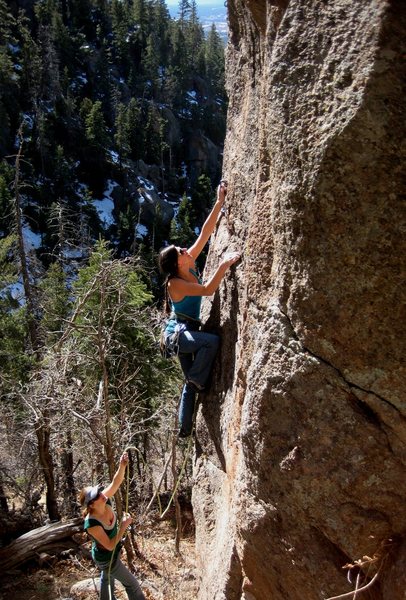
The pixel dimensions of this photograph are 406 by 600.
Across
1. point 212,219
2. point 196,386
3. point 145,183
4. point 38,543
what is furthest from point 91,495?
point 145,183

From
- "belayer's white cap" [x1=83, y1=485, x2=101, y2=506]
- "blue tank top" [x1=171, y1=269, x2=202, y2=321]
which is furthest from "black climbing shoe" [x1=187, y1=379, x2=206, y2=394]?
"belayer's white cap" [x1=83, y1=485, x2=101, y2=506]

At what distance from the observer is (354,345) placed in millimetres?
3039

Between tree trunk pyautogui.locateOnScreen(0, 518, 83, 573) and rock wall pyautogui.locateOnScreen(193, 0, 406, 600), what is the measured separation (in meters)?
7.43

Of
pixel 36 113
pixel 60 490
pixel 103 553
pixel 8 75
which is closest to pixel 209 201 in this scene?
pixel 36 113

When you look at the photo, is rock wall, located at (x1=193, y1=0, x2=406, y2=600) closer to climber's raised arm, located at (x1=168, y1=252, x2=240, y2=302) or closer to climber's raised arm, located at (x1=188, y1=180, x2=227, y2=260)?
climber's raised arm, located at (x1=168, y1=252, x2=240, y2=302)

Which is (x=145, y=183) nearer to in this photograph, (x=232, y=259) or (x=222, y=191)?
(x=222, y=191)

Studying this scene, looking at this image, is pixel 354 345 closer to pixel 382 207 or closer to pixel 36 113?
pixel 382 207

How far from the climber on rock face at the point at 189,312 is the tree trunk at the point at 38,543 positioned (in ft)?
21.6

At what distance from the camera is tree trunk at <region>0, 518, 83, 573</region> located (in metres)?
9.95

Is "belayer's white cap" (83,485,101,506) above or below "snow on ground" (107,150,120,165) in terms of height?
above

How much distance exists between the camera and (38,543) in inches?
400

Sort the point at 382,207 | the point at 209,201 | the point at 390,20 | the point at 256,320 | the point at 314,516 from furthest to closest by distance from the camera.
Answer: the point at 209,201 < the point at 256,320 < the point at 314,516 < the point at 382,207 < the point at 390,20

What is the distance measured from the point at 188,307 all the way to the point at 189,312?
0.05 metres

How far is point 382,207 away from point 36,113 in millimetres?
59135
